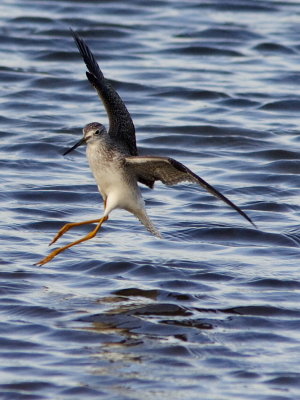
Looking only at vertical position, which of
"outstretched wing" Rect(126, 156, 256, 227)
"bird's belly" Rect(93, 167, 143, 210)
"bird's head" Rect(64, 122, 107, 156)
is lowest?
"bird's belly" Rect(93, 167, 143, 210)

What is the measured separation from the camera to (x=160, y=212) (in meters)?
11.5

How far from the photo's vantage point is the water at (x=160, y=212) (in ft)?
25.0

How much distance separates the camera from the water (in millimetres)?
7617

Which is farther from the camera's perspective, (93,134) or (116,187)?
(93,134)

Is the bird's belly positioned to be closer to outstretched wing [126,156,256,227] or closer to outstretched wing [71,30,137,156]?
outstretched wing [126,156,256,227]

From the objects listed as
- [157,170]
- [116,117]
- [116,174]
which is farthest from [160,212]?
[157,170]

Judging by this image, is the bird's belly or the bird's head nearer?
the bird's belly

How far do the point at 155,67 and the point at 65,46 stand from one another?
1.76 meters

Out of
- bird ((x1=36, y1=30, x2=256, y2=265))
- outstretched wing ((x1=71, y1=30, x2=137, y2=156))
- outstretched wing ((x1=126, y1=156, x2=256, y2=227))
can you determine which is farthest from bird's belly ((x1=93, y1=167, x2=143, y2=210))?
outstretched wing ((x1=71, y1=30, x2=137, y2=156))

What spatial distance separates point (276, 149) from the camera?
1388 centimetres

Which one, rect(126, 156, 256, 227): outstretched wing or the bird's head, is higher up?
the bird's head

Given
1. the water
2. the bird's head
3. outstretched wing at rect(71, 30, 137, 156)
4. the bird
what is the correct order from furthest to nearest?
outstretched wing at rect(71, 30, 137, 156)
the bird's head
the bird
the water

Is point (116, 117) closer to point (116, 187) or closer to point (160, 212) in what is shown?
point (116, 187)

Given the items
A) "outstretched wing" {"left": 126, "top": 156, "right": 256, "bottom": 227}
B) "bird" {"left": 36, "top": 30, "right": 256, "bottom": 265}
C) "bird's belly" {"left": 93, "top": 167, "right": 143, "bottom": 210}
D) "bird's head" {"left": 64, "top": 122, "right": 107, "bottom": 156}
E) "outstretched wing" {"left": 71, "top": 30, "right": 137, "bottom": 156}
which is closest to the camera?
"outstretched wing" {"left": 126, "top": 156, "right": 256, "bottom": 227}
